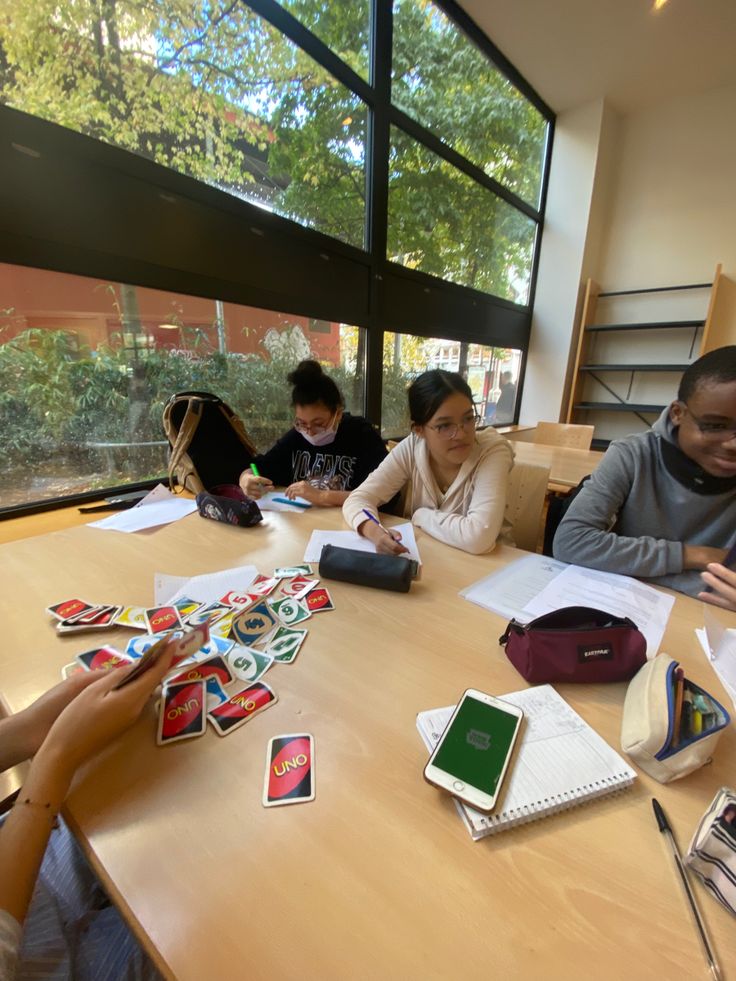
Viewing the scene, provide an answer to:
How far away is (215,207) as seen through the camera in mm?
1929

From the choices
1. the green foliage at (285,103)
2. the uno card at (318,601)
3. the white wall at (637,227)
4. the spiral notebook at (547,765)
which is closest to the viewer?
the spiral notebook at (547,765)

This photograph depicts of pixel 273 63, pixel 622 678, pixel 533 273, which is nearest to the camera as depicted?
pixel 622 678

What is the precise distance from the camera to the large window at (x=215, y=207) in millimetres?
1493

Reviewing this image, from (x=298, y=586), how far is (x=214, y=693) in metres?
0.34

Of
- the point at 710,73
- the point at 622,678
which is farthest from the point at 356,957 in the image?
the point at 710,73

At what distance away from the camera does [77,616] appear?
2.79ft

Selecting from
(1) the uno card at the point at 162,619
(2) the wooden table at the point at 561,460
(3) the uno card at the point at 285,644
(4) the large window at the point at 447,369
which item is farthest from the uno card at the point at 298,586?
(2) the wooden table at the point at 561,460

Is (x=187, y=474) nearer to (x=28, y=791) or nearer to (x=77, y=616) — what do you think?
(x=77, y=616)

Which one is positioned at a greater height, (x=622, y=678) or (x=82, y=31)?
(x=82, y=31)

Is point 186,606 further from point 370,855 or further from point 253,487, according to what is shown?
point 253,487

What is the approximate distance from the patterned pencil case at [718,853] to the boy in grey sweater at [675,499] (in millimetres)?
615

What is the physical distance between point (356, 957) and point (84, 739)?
1.37 feet

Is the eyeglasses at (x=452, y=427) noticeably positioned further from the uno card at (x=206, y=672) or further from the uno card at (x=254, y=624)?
the uno card at (x=206, y=672)

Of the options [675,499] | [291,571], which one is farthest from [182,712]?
[675,499]
